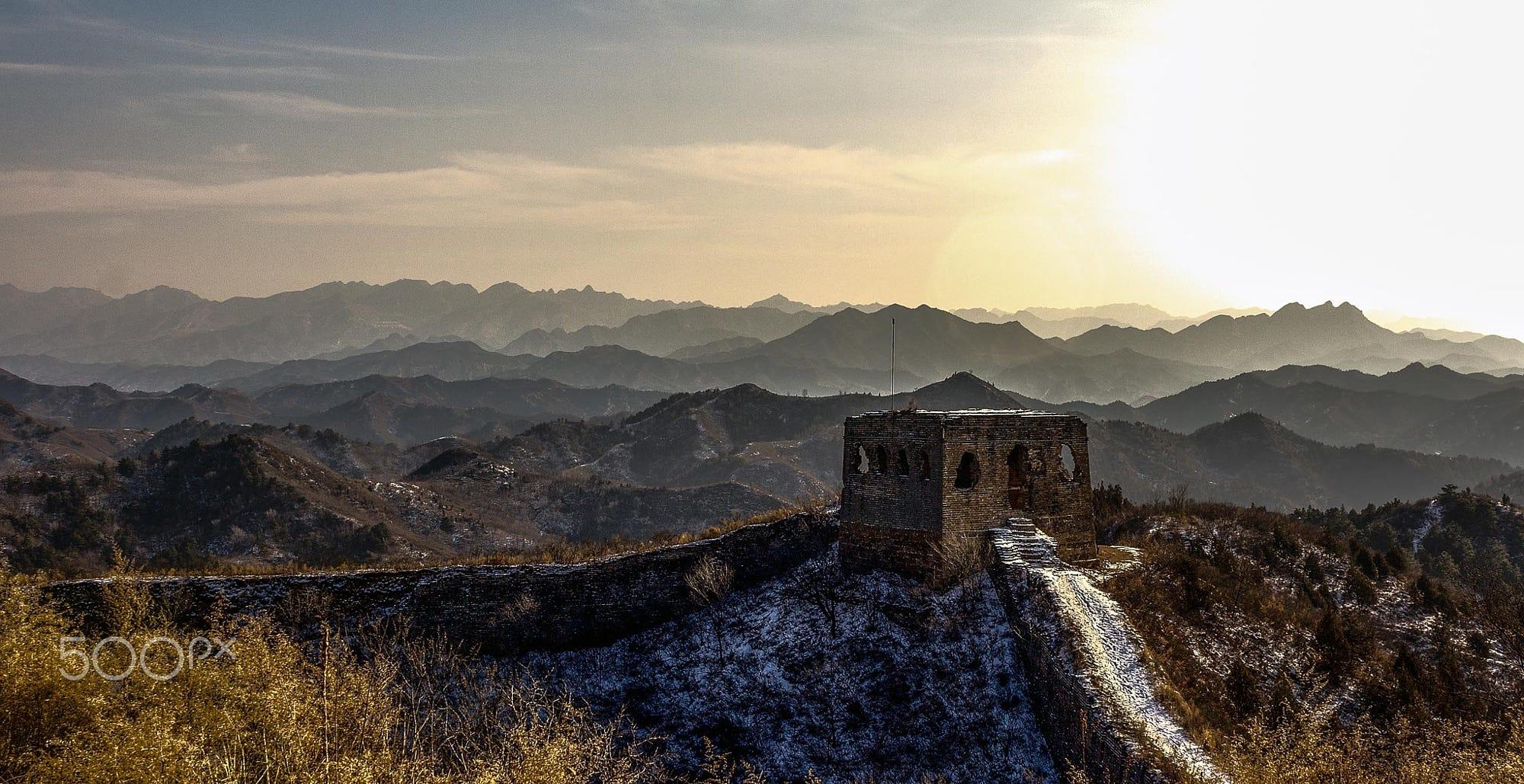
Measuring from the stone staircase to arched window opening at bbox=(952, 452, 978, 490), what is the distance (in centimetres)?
125

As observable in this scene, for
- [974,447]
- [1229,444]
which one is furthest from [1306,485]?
[974,447]

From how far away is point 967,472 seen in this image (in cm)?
2448

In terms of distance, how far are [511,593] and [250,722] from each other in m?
12.0

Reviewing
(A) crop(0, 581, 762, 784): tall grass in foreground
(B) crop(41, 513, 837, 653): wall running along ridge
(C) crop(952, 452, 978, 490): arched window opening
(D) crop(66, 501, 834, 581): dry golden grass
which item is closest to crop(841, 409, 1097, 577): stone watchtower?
(C) crop(952, 452, 978, 490): arched window opening

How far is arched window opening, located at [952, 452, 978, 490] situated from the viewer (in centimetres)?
2347

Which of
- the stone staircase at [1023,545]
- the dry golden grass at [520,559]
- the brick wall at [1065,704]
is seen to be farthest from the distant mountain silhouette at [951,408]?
the brick wall at [1065,704]

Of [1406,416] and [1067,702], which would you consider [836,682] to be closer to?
[1067,702]

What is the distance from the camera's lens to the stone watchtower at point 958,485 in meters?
23.1

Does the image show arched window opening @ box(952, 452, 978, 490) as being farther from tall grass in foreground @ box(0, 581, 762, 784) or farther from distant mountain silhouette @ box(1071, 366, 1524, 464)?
distant mountain silhouette @ box(1071, 366, 1524, 464)

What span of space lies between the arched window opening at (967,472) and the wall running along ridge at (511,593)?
4341mm

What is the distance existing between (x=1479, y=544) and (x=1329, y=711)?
4382cm

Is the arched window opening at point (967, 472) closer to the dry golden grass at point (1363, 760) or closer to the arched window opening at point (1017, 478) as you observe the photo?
the arched window opening at point (1017, 478)

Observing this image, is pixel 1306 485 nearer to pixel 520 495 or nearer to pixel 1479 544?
pixel 1479 544

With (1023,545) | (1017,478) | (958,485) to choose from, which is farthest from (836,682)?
(1017,478)
